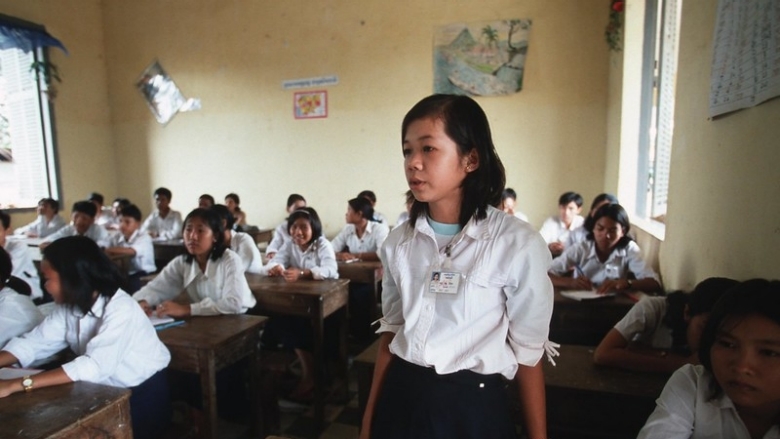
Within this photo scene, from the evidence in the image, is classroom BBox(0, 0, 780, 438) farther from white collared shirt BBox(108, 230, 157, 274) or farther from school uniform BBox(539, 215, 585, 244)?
white collared shirt BBox(108, 230, 157, 274)

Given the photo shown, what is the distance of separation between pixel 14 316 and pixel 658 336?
2.55 m

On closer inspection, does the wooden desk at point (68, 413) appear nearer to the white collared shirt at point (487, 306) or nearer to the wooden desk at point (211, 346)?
the wooden desk at point (211, 346)

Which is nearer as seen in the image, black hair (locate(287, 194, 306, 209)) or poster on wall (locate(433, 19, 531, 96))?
poster on wall (locate(433, 19, 531, 96))

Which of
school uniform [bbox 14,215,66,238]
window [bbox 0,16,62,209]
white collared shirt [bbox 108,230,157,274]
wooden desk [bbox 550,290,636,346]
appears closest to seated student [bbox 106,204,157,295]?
white collared shirt [bbox 108,230,157,274]

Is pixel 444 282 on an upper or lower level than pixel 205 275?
upper

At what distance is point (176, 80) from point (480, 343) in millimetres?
6943

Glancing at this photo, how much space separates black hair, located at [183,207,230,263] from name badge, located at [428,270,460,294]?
186 cm

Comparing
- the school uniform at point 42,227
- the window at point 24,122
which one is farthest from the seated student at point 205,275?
the window at point 24,122

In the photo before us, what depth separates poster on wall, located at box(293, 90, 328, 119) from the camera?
5.88 meters

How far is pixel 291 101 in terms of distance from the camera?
6.04 m

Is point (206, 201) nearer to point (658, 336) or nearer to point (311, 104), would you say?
point (311, 104)

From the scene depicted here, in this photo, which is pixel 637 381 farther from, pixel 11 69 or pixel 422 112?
pixel 11 69

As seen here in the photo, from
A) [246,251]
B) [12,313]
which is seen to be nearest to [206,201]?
[246,251]

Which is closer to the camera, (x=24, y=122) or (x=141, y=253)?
(x=141, y=253)
